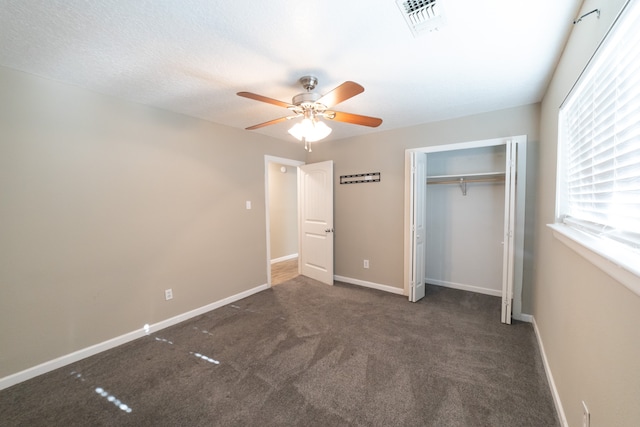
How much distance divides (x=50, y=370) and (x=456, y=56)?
400cm

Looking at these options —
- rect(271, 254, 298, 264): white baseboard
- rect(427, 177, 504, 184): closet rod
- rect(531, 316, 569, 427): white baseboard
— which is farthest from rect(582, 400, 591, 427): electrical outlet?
rect(271, 254, 298, 264): white baseboard

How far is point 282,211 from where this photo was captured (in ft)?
18.6

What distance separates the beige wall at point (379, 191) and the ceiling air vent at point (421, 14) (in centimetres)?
188

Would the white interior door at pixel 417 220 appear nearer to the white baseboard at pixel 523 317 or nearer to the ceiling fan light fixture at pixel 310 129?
the white baseboard at pixel 523 317

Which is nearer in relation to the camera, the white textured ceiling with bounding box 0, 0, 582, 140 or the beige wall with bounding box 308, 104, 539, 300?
the white textured ceiling with bounding box 0, 0, 582, 140

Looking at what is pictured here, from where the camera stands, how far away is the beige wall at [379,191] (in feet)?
10.0

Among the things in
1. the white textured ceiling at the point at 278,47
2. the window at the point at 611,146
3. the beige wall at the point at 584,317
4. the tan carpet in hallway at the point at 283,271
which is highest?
the white textured ceiling at the point at 278,47

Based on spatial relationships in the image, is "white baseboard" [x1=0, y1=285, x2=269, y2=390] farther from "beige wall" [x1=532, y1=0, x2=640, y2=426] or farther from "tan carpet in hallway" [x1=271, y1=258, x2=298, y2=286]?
"beige wall" [x1=532, y1=0, x2=640, y2=426]

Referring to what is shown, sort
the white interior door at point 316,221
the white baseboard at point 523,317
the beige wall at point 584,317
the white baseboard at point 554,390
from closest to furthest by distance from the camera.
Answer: the beige wall at point 584,317 < the white baseboard at point 554,390 < the white baseboard at point 523,317 < the white interior door at point 316,221

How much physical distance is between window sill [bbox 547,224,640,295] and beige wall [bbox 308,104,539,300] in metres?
2.06

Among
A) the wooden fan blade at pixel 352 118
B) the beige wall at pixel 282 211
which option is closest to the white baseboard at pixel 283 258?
the beige wall at pixel 282 211

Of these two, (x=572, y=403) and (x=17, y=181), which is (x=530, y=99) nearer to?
(x=572, y=403)

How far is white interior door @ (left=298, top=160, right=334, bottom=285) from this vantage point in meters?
3.97

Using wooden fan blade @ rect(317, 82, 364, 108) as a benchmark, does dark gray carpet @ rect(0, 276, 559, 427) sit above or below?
below
